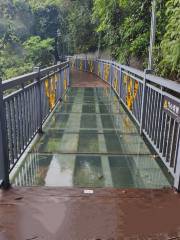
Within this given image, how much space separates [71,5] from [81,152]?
19132 mm

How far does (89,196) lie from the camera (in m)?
2.64

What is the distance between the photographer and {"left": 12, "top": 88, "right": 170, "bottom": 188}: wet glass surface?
307 cm

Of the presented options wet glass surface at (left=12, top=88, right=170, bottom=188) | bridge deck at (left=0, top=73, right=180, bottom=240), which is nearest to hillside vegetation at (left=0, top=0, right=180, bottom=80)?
wet glass surface at (left=12, top=88, right=170, bottom=188)

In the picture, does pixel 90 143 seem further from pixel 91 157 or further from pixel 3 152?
pixel 3 152

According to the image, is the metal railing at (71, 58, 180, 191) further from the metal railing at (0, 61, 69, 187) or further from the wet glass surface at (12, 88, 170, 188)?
the metal railing at (0, 61, 69, 187)

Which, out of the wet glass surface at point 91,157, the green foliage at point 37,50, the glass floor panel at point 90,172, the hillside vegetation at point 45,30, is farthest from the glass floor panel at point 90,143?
the green foliage at point 37,50

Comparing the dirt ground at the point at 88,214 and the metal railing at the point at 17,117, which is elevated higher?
the metal railing at the point at 17,117

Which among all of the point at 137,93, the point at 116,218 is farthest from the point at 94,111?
the point at 116,218

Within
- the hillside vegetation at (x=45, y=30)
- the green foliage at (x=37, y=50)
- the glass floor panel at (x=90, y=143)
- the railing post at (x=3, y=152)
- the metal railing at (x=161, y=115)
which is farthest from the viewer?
the green foliage at (x=37, y=50)

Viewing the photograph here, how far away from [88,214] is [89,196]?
30 cm

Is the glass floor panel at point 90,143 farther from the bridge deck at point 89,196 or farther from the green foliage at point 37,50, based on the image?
the green foliage at point 37,50

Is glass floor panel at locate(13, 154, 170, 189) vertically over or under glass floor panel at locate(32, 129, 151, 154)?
under

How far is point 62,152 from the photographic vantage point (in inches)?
153

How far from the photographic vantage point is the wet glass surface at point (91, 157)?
10.1 feet
